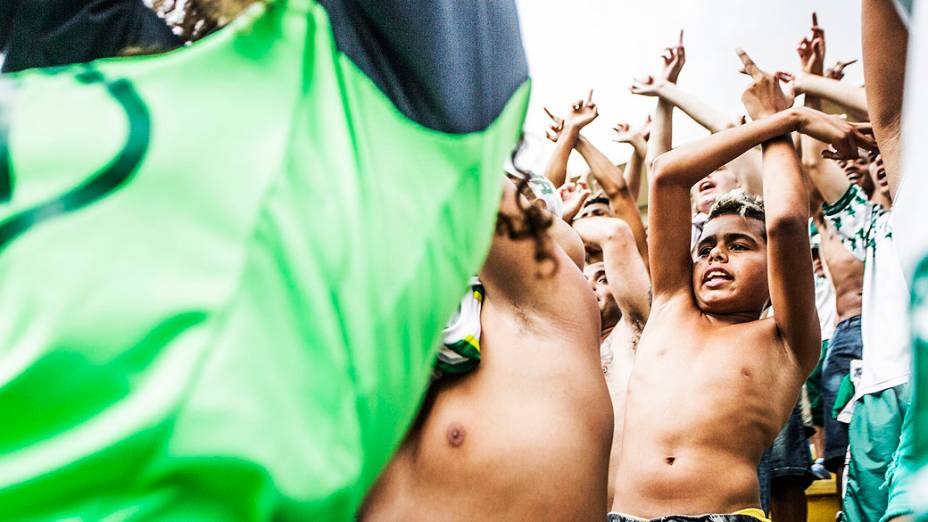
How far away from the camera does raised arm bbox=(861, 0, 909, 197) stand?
1.49 metres

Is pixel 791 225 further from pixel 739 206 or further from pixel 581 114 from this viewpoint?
pixel 581 114

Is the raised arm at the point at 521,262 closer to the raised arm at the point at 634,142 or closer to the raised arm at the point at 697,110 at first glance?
the raised arm at the point at 697,110

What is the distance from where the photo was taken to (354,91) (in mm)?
814

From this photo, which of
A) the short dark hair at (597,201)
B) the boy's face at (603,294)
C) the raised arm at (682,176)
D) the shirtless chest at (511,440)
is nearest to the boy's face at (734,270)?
the raised arm at (682,176)

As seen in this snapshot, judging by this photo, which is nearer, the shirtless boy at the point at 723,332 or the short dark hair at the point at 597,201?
the shirtless boy at the point at 723,332

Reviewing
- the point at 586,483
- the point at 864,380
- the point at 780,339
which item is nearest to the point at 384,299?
the point at 586,483

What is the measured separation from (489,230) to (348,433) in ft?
1.13

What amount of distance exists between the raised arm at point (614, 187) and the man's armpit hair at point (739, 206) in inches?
32.3

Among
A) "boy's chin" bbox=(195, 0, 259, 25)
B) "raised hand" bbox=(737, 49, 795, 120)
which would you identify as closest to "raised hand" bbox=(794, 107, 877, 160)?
"raised hand" bbox=(737, 49, 795, 120)

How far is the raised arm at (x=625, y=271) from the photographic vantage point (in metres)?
3.42

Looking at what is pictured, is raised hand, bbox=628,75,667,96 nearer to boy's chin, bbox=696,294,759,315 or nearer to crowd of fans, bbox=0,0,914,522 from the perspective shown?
crowd of fans, bbox=0,0,914,522

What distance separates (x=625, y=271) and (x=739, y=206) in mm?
536

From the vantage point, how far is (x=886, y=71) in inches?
59.4

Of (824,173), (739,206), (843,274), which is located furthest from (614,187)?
(843,274)
